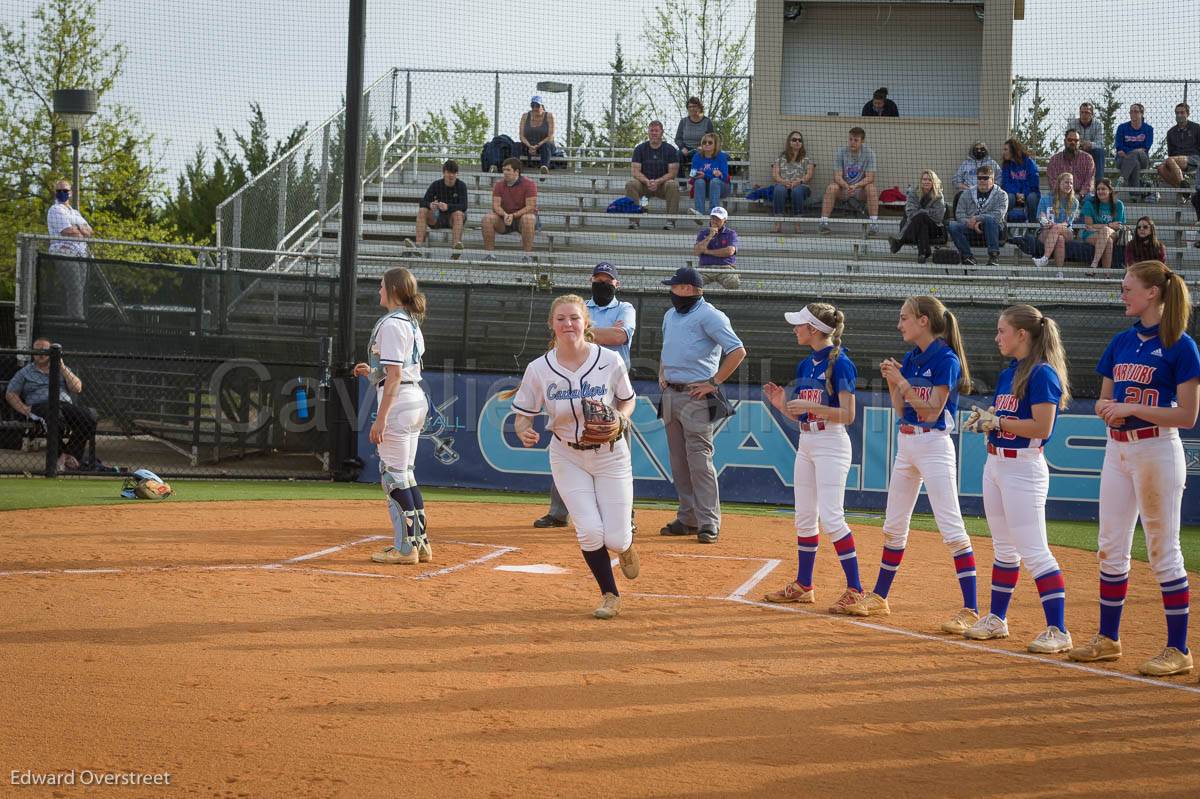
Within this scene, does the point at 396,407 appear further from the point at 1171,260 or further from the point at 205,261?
the point at 1171,260

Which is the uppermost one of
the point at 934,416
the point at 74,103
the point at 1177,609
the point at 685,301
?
the point at 74,103

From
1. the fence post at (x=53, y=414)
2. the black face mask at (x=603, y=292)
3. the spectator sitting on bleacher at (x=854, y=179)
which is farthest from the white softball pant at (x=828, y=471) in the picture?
the spectator sitting on bleacher at (x=854, y=179)

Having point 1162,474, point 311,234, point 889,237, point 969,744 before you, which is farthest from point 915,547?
point 311,234

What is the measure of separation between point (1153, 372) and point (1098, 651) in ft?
4.91

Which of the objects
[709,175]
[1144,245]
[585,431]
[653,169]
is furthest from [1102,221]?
[585,431]

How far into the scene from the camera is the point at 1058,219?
17.8 meters

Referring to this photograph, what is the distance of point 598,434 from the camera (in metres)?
6.73

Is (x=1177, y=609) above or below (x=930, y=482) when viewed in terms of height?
below

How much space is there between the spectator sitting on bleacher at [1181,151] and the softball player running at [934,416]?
14992mm

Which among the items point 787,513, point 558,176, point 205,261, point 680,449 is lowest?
point 787,513

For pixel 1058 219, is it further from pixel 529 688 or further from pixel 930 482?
pixel 529 688

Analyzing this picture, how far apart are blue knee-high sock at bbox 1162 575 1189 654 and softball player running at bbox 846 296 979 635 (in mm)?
1144

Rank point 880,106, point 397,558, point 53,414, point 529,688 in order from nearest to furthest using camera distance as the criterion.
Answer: point 529,688, point 397,558, point 53,414, point 880,106

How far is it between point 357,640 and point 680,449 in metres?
5.00
